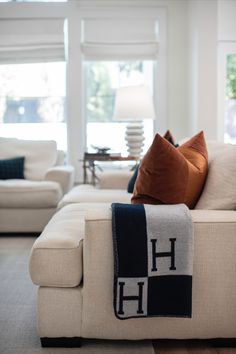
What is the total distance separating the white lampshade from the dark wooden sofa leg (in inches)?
120

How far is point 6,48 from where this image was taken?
5883 millimetres

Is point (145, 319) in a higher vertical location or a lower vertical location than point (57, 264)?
lower

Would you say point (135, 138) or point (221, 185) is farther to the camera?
point (135, 138)

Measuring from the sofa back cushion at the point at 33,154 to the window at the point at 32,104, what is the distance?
882 millimetres

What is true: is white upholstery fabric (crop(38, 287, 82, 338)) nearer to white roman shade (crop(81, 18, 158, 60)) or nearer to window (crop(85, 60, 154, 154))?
window (crop(85, 60, 154, 154))

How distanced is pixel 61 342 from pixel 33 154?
10.3ft

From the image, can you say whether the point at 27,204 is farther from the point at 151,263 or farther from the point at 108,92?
the point at 151,263

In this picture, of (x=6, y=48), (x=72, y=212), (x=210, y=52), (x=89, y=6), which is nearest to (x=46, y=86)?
(x=6, y=48)

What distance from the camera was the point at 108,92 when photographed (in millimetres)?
6016

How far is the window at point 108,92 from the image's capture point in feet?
19.6

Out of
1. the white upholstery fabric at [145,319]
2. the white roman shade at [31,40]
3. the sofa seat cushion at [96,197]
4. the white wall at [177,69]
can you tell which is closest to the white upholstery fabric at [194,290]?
the white upholstery fabric at [145,319]

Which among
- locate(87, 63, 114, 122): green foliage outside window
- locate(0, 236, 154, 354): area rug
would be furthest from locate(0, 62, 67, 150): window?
locate(0, 236, 154, 354): area rug

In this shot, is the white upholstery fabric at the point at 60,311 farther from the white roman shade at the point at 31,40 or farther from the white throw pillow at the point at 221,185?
the white roman shade at the point at 31,40

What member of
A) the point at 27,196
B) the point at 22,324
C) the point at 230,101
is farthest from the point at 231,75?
the point at 22,324
